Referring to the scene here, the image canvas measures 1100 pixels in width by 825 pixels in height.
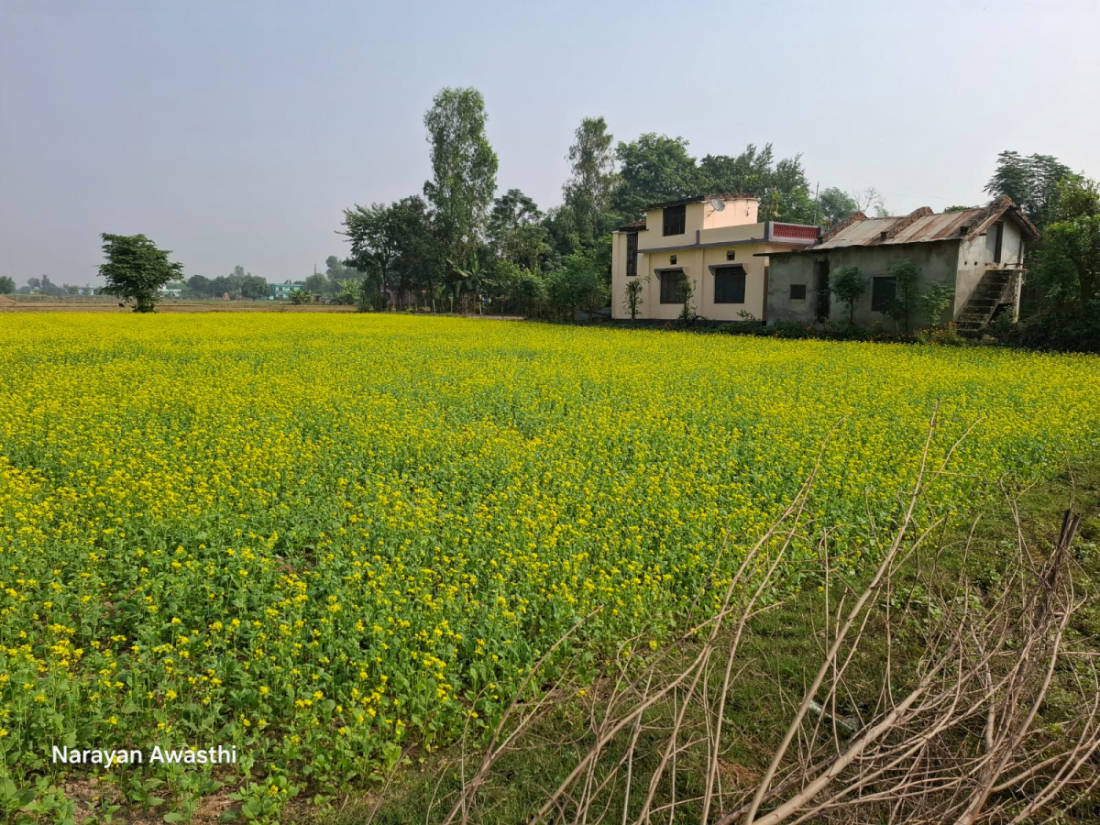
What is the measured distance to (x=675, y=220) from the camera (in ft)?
94.0

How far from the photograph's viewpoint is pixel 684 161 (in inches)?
2021

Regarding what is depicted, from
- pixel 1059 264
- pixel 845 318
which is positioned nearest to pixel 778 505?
pixel 1059 264

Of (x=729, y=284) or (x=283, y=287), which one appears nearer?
(x=729, y=284)

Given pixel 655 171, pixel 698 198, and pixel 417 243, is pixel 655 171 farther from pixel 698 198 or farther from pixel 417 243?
pixel 698 198

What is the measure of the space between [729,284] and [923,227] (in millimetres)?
7131

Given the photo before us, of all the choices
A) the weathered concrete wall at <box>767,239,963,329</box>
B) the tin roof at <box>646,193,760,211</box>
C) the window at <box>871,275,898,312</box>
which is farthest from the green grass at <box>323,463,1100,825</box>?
the tin roof at <box>646,193,760,211</box>

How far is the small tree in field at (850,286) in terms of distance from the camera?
21.2m

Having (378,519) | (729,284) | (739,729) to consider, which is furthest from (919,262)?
(739,729)

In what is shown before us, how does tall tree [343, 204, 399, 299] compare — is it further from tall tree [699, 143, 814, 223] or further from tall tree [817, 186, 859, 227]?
tall tree [817, 186, 859, 227]

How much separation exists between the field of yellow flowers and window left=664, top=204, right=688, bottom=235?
56.5 ft

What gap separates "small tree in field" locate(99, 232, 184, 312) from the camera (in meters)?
36.1

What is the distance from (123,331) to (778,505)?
22.9 metres

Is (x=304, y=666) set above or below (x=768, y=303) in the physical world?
below

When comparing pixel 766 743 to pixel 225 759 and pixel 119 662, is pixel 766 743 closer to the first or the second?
pixel 225 759
